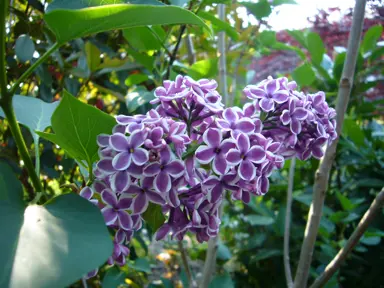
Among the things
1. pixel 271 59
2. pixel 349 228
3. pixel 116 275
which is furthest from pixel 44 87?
pixel 271 59

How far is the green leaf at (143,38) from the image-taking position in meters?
0.80

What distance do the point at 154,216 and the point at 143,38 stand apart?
46 cm

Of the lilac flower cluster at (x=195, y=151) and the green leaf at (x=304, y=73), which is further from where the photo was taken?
the green leaf at (x=304, y=73)

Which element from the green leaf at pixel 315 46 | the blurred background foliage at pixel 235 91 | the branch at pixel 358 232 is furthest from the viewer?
the green leaf at pixel 315 46

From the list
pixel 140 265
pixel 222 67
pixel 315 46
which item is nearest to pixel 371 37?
pixel 315 46

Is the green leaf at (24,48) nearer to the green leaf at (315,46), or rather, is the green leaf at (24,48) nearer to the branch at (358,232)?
the branch at (358,232)

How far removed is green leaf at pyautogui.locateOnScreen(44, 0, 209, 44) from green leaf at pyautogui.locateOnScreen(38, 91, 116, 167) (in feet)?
0.21

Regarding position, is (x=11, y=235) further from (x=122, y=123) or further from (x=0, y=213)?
(x=122, y=123)

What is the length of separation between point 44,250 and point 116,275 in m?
0.66

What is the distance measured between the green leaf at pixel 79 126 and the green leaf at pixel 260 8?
719 mm

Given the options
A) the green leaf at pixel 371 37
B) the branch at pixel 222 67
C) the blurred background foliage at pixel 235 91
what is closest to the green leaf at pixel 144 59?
the blurred background foliage at pixel 235 91

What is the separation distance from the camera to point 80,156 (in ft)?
1.47

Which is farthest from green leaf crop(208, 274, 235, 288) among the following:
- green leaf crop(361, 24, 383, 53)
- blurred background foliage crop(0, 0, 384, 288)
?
green leaf crop(361, 24, 383, 53)

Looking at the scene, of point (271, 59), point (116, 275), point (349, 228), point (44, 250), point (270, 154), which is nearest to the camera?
point (44, 250)
